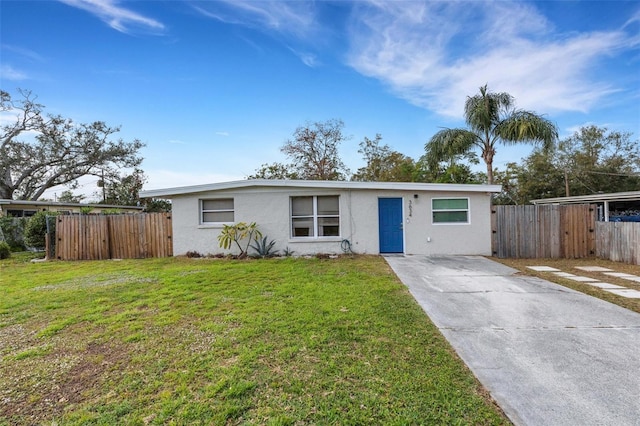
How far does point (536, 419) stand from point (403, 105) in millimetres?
15722

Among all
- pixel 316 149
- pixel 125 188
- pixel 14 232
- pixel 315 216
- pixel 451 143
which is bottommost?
pixel 14 232

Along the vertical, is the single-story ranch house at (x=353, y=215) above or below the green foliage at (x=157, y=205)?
below

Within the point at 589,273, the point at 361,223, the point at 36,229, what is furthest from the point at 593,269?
the point at 36,229

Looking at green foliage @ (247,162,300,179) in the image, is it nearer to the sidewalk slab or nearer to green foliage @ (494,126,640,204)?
green foliage @ (494,126,640,204)

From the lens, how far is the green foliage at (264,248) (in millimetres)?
9859

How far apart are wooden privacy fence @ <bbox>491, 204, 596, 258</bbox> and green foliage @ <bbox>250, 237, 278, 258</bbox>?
718 centimetres

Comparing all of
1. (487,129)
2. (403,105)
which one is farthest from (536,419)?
(403,105)

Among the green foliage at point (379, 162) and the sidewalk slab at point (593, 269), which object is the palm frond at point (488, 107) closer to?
the sidewalk slab at point (593, 269)

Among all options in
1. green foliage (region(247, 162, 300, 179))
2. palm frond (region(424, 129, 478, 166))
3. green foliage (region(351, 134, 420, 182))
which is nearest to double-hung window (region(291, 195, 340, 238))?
palm frond (region(424, 129, 478, 166))

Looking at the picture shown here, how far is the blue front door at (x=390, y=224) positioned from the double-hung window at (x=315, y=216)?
1450 millimetres

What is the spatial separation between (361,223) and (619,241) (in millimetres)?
7106

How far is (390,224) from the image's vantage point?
991 cm

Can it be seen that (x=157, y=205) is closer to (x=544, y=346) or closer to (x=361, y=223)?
(x=361, y=223)

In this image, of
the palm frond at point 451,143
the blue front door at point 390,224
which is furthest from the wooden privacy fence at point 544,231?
the palm frond at point 451,143
